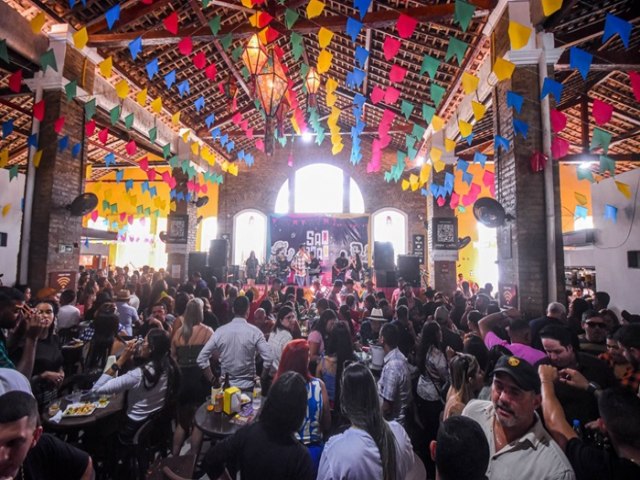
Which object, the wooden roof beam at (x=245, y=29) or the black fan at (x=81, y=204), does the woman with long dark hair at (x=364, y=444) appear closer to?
the wooden roof beam at (x=245, y=29)

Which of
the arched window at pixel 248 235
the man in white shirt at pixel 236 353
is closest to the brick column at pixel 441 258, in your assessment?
the man in white shirt at pixel 236 353

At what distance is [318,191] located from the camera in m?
15.0

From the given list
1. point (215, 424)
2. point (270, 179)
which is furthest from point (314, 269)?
point (215, 424)

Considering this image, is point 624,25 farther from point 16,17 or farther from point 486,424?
point 16,17

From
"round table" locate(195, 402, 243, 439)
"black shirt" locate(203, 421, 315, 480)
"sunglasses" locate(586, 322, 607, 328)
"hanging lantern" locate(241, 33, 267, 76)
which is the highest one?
"hanging lantern" locate(241, 33, 267, 76)

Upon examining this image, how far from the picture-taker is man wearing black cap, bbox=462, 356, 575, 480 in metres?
1.40

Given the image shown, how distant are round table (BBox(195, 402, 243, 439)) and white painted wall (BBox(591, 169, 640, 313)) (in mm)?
7169

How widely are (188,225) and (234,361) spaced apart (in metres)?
9.10

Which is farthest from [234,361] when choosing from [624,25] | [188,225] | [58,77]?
[188,225]

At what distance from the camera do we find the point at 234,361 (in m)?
3.20

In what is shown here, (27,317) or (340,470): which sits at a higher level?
(27,317)

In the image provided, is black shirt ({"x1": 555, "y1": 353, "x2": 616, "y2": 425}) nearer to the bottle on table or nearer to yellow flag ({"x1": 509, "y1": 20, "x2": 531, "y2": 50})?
the bottle on table

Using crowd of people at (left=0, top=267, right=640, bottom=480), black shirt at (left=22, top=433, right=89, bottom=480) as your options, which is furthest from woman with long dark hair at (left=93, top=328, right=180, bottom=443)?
black shirt at (left=22, top=433, right=89, bottom=480)

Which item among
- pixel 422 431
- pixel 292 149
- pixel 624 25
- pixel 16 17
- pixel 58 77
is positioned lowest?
pixel 422 431
